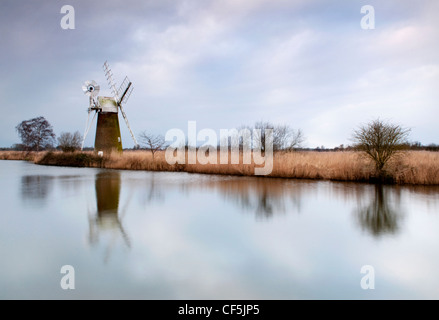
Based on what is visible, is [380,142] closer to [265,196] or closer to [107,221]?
[265,196]

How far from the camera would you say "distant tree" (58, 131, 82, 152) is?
2162 cm

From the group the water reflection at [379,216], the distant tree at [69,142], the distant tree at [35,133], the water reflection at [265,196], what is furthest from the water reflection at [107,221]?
the distant tree at [35,133]

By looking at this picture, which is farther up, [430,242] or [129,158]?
[129,158]

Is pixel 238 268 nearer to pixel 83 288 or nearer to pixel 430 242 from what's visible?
pixel 83 288

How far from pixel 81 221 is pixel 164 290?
3.10 m

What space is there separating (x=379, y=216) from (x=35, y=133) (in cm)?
3751

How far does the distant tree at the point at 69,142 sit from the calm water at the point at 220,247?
1607cm

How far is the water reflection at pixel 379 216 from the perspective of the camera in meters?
4.65

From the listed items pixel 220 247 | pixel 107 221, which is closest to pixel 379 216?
pixel 220 247

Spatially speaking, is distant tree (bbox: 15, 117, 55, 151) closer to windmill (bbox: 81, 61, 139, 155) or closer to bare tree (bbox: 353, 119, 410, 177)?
windmill (bbox: 81, 61, 139, 155)

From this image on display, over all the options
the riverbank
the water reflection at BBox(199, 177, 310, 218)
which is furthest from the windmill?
the water reflection at BBox(199, 177, 310, 218)

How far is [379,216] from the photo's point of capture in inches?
216

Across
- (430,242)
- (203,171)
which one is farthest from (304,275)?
(203,171)

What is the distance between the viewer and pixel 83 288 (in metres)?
2.61
